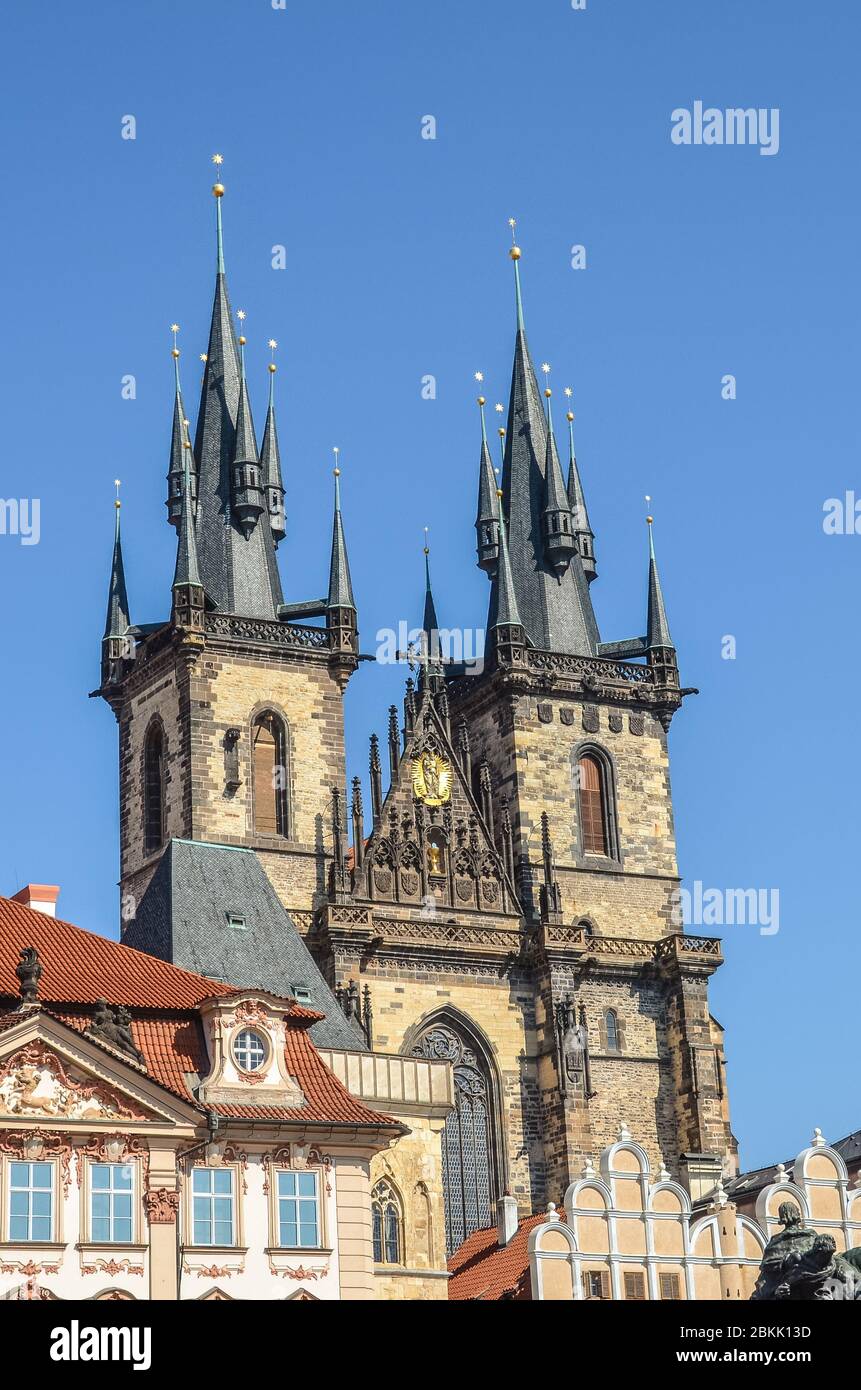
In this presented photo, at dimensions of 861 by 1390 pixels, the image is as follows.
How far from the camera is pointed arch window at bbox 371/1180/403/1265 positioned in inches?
1565

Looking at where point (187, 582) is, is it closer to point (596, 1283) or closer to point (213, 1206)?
point (596, 1283)

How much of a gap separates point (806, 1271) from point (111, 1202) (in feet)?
33.3

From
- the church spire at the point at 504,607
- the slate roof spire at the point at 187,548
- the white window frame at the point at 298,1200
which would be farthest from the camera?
the church spire at the point at 504,607

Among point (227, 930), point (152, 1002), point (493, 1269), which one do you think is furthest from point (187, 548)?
point (152, 1002)

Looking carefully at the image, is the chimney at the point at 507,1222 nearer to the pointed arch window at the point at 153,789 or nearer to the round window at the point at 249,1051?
the round window at the point at 249,1051

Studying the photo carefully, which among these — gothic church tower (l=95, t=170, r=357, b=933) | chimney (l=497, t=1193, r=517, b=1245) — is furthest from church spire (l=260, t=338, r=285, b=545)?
chimney (l=497, t=1193, r=517, b=1245)

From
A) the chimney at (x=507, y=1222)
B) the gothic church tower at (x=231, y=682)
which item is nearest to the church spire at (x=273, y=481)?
the gothic church tower at (x=231, y=682)

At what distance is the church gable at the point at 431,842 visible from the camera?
193 feet

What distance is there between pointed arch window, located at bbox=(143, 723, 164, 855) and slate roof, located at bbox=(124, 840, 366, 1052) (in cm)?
1346

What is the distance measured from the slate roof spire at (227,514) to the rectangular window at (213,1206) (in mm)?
28838

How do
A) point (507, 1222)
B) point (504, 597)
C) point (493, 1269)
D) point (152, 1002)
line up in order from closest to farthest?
point (152, 1002) < point (493, 1269) < point (507, 1222) < point (504, 597)

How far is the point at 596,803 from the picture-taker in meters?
63.1

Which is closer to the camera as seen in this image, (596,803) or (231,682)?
(231,682)

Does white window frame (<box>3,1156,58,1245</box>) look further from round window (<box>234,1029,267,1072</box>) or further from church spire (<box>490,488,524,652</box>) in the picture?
church spire (<box>490,488,524,652</box>)
